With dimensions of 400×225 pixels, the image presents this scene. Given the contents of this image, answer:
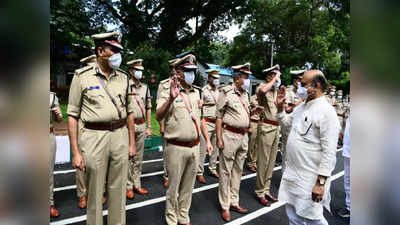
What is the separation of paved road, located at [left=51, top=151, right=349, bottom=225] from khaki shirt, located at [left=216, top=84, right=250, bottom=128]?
1449 millimetres

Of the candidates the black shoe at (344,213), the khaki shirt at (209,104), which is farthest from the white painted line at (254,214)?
the khaki shirt at (209,104)

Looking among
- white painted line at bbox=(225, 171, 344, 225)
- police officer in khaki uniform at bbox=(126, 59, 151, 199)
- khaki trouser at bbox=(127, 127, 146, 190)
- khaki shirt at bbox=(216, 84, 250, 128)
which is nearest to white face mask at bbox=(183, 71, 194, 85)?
khaki shirt at bbox=(216, 84, 250, 128)

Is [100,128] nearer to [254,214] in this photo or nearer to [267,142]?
[254,214]

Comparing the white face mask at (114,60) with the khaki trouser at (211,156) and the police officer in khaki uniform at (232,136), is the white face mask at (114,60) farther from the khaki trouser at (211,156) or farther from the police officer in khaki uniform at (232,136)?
the khaki trouser at (211,156)

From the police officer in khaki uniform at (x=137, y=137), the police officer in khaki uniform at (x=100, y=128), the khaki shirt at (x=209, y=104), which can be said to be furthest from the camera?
the khaki shirt at (x=209, y=104)

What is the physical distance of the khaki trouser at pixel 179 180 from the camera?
3.32m

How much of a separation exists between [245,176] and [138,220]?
3150mm

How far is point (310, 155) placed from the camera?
2.67m

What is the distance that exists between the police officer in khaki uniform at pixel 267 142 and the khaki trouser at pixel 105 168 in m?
2.63

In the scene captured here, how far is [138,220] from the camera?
367 centimetres

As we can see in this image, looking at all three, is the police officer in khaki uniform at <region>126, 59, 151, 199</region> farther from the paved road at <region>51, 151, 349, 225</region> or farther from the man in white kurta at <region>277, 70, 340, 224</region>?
→ the man in white kurta at <region>277, 70, 340, 224</region>

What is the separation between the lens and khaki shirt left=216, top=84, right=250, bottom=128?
4.01m

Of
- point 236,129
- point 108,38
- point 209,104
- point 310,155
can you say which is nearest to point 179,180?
point 236,129
